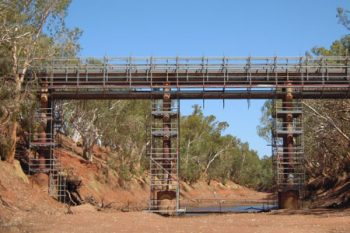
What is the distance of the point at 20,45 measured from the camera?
120ft

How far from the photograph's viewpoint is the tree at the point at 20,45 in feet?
103

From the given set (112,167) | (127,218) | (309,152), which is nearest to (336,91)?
(127,218)

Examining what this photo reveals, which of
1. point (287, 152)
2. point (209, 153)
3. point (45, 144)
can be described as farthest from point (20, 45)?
point (209, 153)

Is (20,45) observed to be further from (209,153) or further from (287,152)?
(209,153)

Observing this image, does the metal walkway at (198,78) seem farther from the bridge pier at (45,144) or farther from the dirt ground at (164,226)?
the dirt ground at (164,226)

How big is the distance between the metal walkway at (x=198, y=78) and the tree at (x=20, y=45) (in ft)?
5.58

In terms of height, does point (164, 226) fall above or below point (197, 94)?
below

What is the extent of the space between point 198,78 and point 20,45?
13167 millimetres

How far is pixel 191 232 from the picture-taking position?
933 inches

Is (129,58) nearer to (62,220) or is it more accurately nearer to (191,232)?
(62,220)

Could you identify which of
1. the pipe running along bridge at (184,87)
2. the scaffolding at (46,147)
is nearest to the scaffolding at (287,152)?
the pipe running along bridge at (184,87)

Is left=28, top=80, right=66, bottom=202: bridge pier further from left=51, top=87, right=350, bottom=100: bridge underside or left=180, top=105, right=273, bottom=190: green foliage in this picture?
left=180, top=105, right=273, bottom=190: green foliage

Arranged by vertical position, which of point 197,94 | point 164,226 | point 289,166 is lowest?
point 164,226

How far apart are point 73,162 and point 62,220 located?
101 feet
